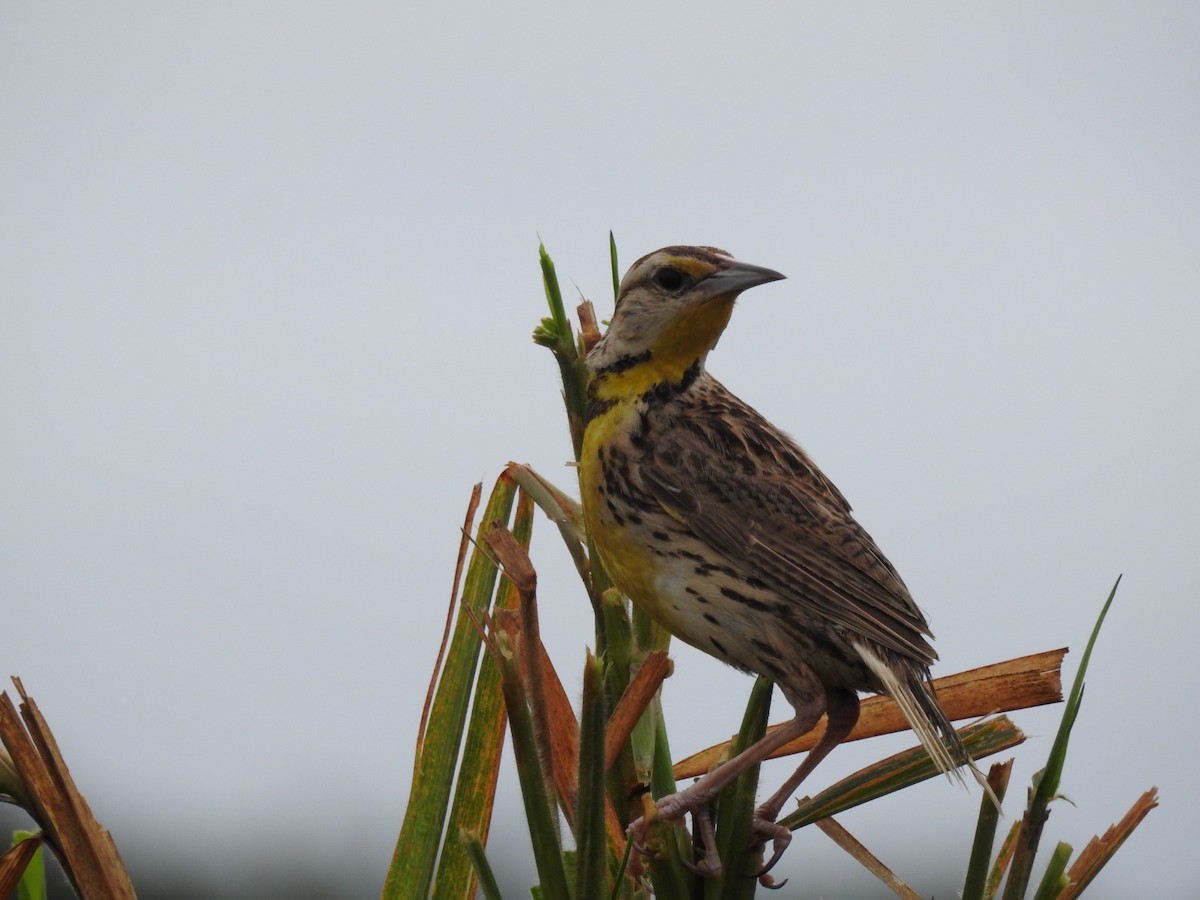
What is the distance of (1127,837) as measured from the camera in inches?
57.4

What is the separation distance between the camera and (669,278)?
2361 mm

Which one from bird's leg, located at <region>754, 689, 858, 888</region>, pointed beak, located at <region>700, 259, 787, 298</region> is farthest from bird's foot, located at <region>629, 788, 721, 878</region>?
pointed beak, located at <region>700, 259, 787, 298</region>

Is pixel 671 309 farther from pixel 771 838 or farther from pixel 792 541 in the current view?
pixel 771 838

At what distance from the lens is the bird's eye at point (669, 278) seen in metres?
2.35

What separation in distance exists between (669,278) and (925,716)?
95 cm

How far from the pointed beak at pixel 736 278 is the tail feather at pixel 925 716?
24.6 inches

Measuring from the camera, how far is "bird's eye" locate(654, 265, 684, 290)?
2350 mm

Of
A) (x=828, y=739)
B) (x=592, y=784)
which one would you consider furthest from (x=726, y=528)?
(x=592, y=784)

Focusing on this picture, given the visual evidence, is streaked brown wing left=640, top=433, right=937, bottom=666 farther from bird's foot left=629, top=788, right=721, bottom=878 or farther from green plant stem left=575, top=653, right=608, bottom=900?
green plant stem left=575, top=653, right=608, bottom=900

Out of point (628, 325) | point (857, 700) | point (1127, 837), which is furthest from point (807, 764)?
point (628, 325)

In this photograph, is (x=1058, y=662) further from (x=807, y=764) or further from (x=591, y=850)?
(x=591, y=850)

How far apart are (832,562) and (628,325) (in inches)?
22.1

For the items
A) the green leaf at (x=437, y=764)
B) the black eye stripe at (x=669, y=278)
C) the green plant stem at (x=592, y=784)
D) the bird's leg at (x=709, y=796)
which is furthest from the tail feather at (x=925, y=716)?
the black eye stripe at (x=669, y=278)

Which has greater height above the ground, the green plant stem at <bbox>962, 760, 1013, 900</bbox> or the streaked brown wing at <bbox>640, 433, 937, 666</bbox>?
the streaked brown wing at <bbox>640, 433, 937, 666</bbox>
